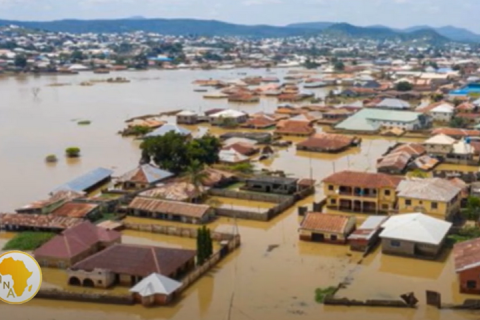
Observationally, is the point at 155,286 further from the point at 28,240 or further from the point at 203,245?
the point at 28,240

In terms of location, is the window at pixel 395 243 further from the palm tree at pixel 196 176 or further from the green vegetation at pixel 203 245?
the palm tree at pixel 196 176

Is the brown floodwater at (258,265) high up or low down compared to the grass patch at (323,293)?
down

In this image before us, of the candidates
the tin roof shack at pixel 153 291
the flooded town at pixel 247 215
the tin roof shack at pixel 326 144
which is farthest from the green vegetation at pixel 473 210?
the tin roof shack at pixel 326 144

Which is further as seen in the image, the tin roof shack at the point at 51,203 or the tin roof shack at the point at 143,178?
the tin roof shack at the point at 143,178

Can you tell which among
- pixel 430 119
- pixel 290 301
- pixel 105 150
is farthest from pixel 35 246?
pixel 430 119

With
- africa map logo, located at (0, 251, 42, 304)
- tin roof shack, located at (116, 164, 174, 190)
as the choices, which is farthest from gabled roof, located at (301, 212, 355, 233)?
africa map logo, located at (0, 251, 42, 304)

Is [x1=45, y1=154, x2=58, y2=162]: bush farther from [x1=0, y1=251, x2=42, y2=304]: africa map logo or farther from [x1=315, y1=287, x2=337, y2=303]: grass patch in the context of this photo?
[x1=0, y1=251, x2=42, y2=304]: africa map logo
